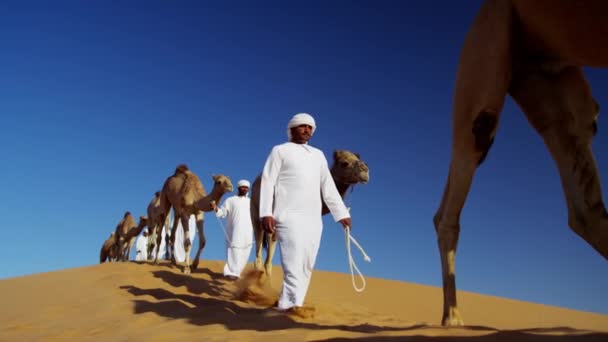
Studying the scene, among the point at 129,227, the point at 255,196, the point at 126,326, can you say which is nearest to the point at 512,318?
the point at 255,196

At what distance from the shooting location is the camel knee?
12.3 ft

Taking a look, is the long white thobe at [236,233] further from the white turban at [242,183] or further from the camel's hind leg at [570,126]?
the camel's hind leg at [570,126]

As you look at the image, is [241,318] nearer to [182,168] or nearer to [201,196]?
[201,196]

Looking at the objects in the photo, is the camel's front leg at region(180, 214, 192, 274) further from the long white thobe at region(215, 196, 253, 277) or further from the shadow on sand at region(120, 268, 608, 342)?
the shadow on sand at region(120, 268, 608, 342)

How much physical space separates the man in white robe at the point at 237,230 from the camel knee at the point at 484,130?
10.1 meters

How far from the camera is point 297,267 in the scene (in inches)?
224

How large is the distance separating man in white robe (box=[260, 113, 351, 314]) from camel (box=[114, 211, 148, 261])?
21152 mm

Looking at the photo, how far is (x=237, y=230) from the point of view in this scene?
1373cm

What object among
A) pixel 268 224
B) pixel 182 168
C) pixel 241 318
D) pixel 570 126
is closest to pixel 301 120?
pixel 268 224

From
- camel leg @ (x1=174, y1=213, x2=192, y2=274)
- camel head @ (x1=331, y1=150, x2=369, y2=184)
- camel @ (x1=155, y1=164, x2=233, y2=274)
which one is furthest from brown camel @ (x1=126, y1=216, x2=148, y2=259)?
camel head @ (x1=331, y1=150, x2=369, y2=184)

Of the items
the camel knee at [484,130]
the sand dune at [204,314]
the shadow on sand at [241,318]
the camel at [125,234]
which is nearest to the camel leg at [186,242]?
the sand dune at [204,314]

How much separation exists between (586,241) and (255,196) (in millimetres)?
8765

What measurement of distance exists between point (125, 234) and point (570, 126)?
25431 mm

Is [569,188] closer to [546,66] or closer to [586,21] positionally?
[546,66]
